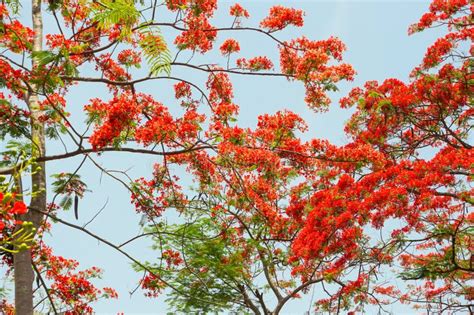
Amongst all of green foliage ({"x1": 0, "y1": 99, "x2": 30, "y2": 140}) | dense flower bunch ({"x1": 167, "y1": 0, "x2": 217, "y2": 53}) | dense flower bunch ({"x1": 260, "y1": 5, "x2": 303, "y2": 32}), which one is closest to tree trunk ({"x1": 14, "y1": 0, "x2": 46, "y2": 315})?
green foliage ({"x1": 0, "y1": 99, "x2": 30, "y2": 140})

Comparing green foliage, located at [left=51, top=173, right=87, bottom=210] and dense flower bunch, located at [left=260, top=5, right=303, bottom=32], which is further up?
dense flower bunch, located at [left=260, top=5, right=303, bottom=32]

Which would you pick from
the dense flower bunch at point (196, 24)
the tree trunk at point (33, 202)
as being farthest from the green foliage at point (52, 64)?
the dense flower bunch at point (196, 24)

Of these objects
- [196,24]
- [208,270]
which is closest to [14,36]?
[196,24]

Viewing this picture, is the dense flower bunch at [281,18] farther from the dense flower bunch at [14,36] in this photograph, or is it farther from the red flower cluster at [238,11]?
the dense flower bunch at [14,36]

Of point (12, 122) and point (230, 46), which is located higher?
point (230, 46)

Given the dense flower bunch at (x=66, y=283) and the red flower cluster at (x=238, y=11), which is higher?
the red flower cluster at (x=238, y=11)

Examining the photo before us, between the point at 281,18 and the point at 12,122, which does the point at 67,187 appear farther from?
the point at 281,18

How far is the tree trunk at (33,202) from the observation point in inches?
247

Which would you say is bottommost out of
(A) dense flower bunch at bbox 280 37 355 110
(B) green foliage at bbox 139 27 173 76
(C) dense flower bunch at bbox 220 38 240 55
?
(B) green foliage at bbox 139 27 173 76

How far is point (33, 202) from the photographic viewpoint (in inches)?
263

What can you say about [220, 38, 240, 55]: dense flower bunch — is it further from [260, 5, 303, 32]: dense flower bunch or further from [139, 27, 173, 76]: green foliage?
[139, 27, 173, 76]: green foliage

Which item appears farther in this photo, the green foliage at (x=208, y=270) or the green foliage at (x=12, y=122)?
the green foliage at (x=208, y=270)

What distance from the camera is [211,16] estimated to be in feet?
26.2

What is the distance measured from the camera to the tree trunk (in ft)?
20.6
